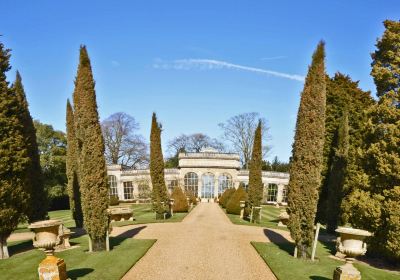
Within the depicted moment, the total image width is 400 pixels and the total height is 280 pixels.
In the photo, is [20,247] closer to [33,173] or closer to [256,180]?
[33,173]

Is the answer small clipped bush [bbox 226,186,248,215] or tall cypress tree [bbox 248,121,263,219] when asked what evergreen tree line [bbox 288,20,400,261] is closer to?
tall cypress tree [bbox 248,121,263,219]

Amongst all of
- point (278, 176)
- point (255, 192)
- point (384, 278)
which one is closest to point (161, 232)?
point (255, 192)

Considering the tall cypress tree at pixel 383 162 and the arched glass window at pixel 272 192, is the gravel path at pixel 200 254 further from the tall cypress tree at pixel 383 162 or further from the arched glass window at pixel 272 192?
the arched glass window at pixel 272 192

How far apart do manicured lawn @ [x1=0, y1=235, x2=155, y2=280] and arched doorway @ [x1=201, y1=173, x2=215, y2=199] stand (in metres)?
30.9

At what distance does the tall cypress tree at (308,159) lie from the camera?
12047mm

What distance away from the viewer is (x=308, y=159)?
12.1 metres

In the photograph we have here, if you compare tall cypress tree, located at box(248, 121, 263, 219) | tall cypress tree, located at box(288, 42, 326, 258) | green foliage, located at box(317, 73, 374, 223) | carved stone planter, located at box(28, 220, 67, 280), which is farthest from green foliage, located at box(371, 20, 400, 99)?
carved stone planter, located at box(28, 220, 67, 280)

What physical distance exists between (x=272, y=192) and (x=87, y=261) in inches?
1496

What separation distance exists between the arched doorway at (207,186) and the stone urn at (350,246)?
120 feet

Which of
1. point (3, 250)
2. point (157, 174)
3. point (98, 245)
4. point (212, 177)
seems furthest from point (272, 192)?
point (3, 250)

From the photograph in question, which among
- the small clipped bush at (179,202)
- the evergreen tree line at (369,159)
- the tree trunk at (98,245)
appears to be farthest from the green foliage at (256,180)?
the tree trunk at (98,245)

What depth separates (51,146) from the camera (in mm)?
Answer: 39094

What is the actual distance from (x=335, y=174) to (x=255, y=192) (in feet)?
19.8

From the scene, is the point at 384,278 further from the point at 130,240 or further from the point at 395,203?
the point at 130,240
